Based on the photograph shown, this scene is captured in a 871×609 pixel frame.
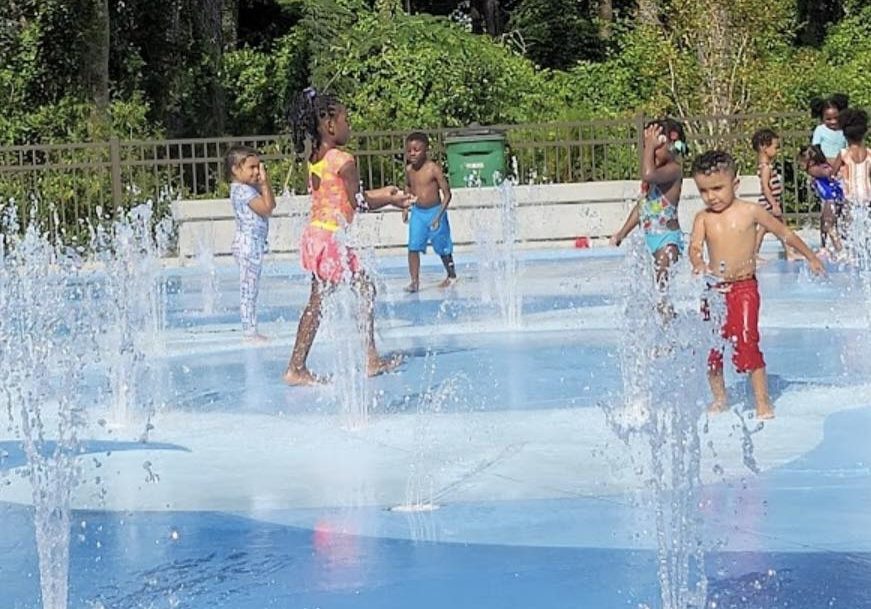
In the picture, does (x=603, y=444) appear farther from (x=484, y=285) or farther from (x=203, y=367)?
(x=484, y=285)

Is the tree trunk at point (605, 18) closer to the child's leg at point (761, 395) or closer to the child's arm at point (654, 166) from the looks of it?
the child's arm at point (654, 166)

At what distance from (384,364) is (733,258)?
2748 millimetres

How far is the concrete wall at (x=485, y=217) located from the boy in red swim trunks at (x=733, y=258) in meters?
11.4

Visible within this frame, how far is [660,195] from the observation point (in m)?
9.98

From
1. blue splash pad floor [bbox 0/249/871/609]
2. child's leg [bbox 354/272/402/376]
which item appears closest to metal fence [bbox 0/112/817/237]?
blue splash pad floor [bbox 0/249/871/609]

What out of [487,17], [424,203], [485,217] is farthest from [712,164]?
[487,17]

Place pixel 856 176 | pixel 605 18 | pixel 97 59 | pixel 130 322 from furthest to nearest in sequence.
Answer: pixel 605 18 → pixel 97 59 → pixel 856 176 → pixel 130 322

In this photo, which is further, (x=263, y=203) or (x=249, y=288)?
(x=249, y=288)

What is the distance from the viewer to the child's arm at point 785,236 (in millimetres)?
7703

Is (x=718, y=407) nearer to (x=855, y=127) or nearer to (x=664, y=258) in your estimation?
(x=664, y=258)

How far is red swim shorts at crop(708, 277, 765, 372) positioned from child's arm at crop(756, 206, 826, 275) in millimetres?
251

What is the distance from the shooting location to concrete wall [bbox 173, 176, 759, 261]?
19516mm

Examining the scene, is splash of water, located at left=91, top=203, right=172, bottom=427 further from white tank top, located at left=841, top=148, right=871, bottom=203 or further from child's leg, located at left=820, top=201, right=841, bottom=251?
child's leg, located at left=820, top=201, right=841, bottom=251

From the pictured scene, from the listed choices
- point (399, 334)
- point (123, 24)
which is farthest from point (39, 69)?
point (399, 334)
